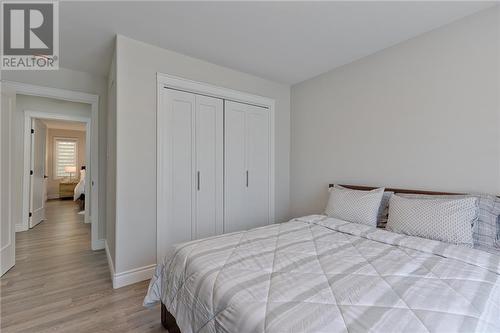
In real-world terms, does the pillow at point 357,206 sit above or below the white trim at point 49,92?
below

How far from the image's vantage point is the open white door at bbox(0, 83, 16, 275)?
244cm

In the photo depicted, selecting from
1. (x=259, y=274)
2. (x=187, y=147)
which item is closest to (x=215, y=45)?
(x=187, y=147)

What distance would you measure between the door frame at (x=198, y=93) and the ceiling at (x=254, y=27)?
33cm

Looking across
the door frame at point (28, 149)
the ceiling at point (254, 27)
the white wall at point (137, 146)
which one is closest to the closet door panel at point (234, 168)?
the ceiling at point (254, 27)

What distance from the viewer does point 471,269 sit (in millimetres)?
1279

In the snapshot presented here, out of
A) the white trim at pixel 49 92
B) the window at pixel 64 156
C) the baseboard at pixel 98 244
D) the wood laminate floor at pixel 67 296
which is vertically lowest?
the wood laminate floor at pixel 67 296

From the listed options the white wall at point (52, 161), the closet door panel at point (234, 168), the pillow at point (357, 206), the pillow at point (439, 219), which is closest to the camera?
the pillow at point (439, 219)

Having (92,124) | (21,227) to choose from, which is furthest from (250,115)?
(21,227)

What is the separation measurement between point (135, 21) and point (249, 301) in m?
2.37

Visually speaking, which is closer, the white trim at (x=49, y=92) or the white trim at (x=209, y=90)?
the white trim at (x=209, y=90)

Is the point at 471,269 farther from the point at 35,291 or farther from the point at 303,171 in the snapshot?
the point at 35,291

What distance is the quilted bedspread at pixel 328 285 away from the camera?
87 cm

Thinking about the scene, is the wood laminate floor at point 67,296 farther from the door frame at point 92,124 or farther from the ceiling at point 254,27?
the ceiling at point 254,27

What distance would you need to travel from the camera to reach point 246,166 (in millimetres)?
3328
